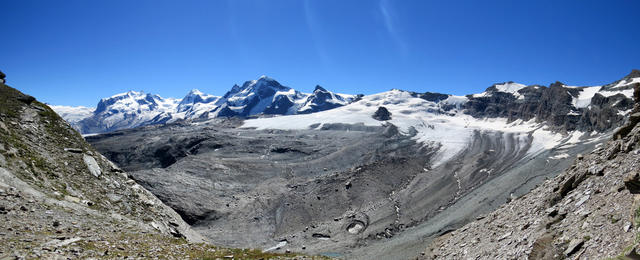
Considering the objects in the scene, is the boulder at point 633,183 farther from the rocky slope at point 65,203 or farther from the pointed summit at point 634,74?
the pointed summit at point 634,74

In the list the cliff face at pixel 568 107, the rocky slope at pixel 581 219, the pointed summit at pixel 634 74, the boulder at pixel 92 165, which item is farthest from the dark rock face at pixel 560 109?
the boulder at pixel 92 165

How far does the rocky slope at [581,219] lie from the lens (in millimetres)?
10570

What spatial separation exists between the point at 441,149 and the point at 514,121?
69979mm

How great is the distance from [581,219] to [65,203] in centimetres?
2405

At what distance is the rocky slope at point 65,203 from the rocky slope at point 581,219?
1255cm

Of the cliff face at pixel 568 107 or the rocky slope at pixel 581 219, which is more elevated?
the cliff face at pixel 568 107

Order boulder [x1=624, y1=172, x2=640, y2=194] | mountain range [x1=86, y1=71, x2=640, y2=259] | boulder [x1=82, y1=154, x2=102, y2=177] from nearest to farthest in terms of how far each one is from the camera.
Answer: boulder [x1=624, y1=172, x2=640, y2=194], boulder [x1=82, y1=154, x2=102, y2=177], mountain range [x1=86, y1=71, x2=640, y2=259]

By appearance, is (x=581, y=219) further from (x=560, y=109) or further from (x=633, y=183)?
(x=560, y=109)

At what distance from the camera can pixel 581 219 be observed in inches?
550

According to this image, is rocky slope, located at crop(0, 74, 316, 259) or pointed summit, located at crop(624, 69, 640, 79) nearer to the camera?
rocky slope, located at crop(0, 74, 316, 259)

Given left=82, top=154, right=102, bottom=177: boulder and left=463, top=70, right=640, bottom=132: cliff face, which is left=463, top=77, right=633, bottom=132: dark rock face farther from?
left=82, top=154, right=102, bottom=177: boulder

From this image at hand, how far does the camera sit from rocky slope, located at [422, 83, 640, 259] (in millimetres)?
10570

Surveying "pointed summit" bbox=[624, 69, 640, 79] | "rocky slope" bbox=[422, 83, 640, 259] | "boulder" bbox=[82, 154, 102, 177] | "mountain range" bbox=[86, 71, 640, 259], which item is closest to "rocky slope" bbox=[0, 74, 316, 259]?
"boulder" bbox=[82, 154, 102, 177]

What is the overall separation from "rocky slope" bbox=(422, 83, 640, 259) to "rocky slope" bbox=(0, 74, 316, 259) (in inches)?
494
